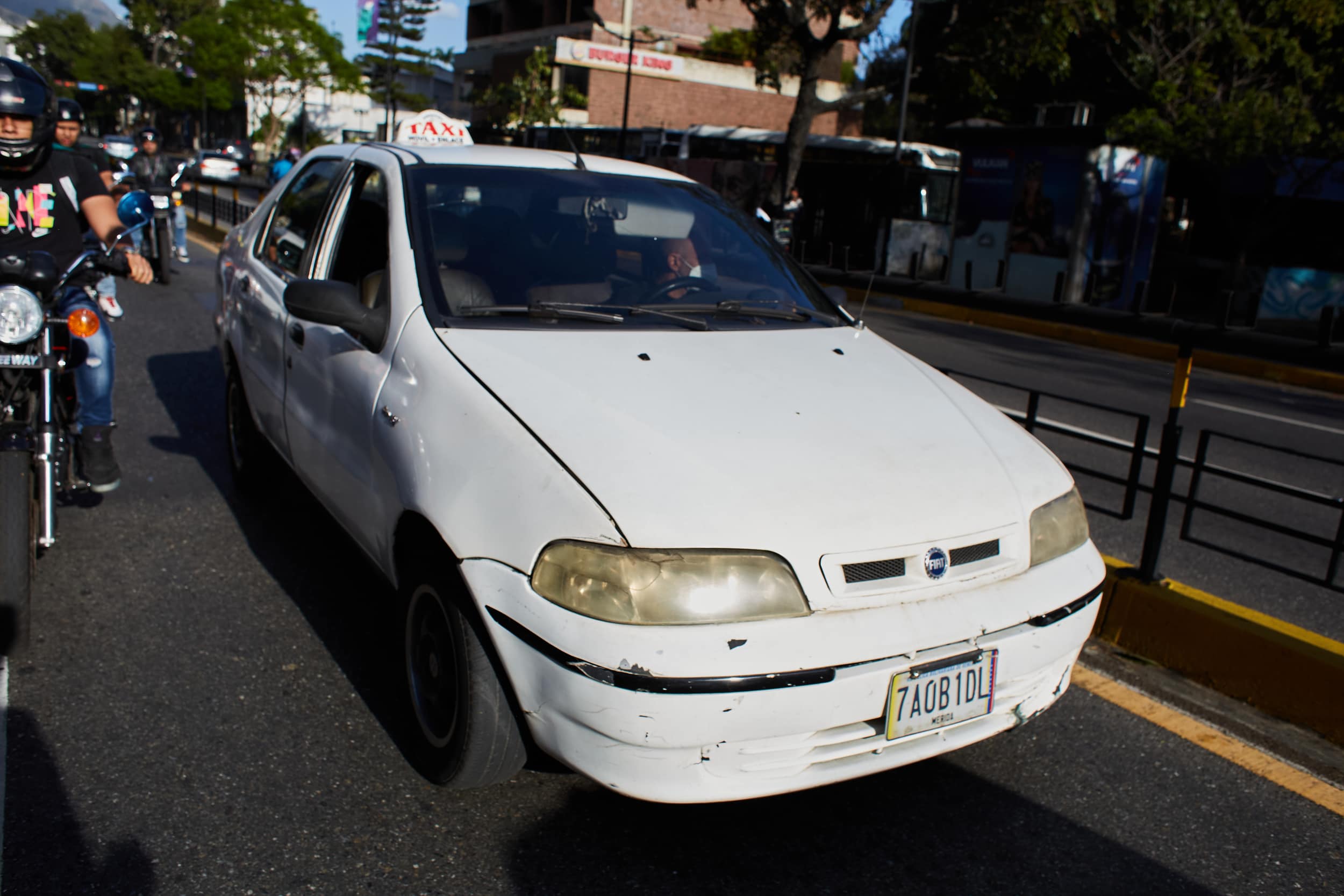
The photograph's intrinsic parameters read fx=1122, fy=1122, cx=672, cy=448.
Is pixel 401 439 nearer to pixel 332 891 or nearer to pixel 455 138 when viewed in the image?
pixel 332 891

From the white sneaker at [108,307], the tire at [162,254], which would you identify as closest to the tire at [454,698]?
the white sneaker at [108,307]

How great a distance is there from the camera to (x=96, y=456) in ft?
14.3

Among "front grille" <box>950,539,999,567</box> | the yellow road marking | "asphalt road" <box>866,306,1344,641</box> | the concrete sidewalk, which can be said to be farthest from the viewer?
the concrete sidewalk

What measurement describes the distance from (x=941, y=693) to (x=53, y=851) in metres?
2.07

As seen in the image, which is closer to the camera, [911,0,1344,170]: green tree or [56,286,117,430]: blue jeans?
[56,286,117,430]: blue jeans

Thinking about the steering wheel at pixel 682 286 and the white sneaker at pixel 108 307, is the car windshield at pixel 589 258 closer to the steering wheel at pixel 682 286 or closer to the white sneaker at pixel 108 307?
the steering wheel at pixel 682 286

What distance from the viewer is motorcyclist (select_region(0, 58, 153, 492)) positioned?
4121 millimetres

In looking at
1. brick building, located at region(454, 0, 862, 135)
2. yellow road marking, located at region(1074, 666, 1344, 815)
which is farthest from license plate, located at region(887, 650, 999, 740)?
brick building, located at region(454, 0, 862, 135)

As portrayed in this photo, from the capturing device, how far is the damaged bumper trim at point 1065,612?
2.68m

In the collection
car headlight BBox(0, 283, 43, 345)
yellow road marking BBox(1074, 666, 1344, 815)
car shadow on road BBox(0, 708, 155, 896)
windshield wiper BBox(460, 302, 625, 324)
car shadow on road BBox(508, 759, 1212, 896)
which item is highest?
windshield wiper BBox(460, 302, 625, 324)

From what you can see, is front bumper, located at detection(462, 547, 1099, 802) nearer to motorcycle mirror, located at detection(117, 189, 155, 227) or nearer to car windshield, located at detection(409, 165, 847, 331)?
car windshield, located at detection(409, 165, 847, 331)

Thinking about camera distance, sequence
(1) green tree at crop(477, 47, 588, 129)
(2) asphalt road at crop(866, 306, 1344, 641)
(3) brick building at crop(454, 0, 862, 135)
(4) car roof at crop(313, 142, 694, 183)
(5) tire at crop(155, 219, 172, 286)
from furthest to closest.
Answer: (3) brick building at crop(454, 0, 862, 135)
(1) green tree at crop(477, 47, 588, 129)
(5) tire at crop(155, 219, 172, 286)
(2) asphalt road at crop(866, 306, 1344, 641)
(4) car roof at crop(313, 142, 694, 183)

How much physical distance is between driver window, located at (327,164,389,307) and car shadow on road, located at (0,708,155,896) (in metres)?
1.59

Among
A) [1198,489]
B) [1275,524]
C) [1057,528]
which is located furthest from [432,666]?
[1198,489]
